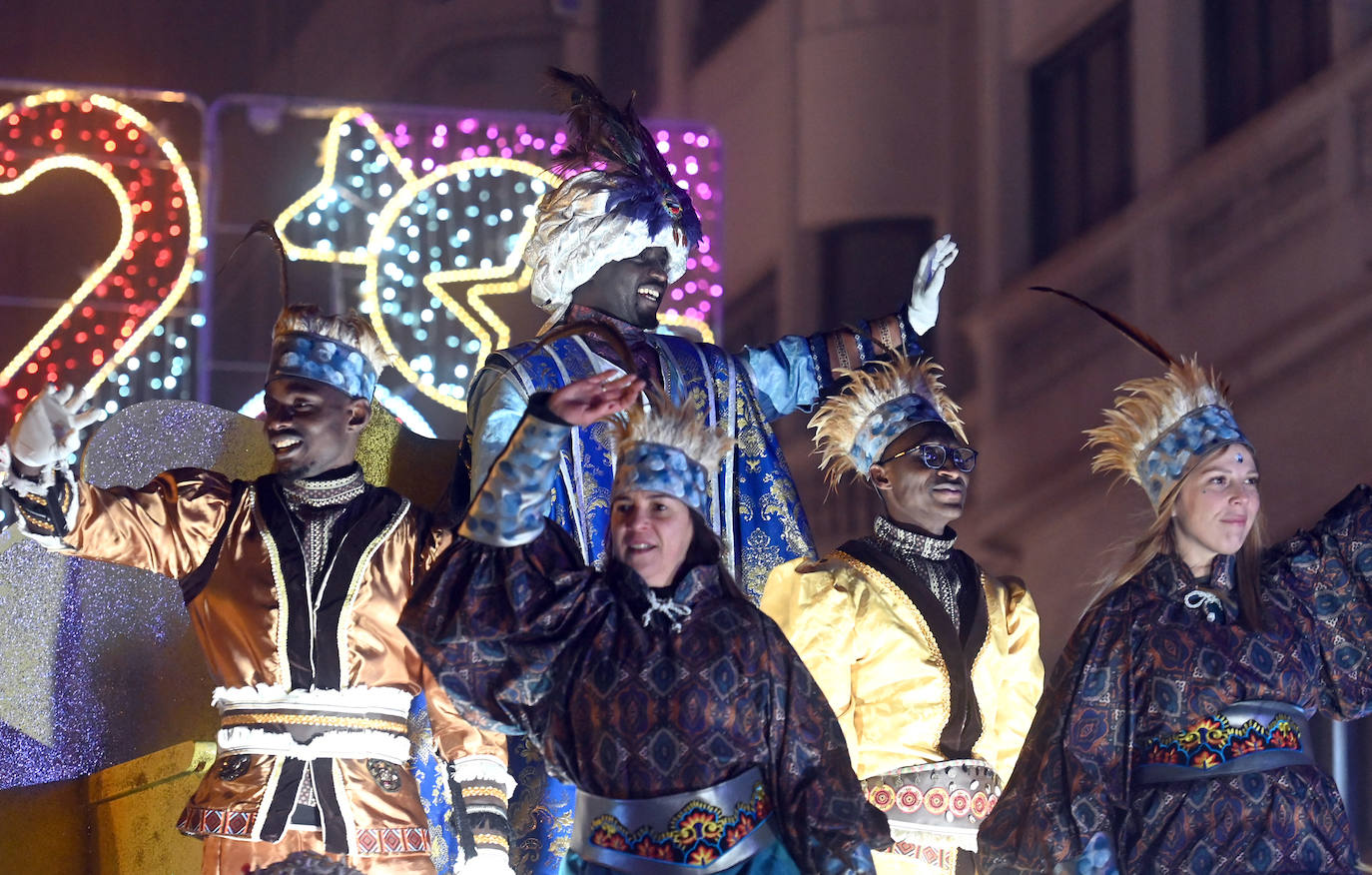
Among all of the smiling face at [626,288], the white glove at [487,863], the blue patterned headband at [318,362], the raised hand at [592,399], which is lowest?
the white glove at [487,863]

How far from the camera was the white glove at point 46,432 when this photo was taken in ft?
14.4

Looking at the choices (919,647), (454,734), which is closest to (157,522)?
(454,734)

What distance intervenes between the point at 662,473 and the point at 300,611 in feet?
2.81

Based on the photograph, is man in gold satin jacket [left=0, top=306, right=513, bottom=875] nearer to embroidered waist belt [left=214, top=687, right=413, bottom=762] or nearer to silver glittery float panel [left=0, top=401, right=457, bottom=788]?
embroidered waist belt [left=214, top=687, right=413, bottom=762]

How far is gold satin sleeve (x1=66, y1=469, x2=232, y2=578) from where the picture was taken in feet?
14.8

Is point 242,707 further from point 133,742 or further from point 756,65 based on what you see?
point 756,65

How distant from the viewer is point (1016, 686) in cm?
493

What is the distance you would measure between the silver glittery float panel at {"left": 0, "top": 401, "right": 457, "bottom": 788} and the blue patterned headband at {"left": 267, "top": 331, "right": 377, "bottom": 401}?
2.45 feet

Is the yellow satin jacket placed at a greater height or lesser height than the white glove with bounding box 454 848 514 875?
greater

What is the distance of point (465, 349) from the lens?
270 inches

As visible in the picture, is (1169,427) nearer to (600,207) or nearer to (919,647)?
(919,647)

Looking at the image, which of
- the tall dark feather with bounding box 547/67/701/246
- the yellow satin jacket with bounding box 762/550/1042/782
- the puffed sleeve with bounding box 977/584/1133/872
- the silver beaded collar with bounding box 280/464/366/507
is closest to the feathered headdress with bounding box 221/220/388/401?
the silver beaded collar with bounding box 280/464/366/507

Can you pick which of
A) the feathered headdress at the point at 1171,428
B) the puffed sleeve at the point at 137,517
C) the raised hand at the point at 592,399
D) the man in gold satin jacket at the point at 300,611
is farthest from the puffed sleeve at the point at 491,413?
the feathered headdress at the point at 1171,428

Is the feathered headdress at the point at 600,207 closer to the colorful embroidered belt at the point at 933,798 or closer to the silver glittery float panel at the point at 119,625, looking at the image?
the silver glittery float panel at the point at 119,625
